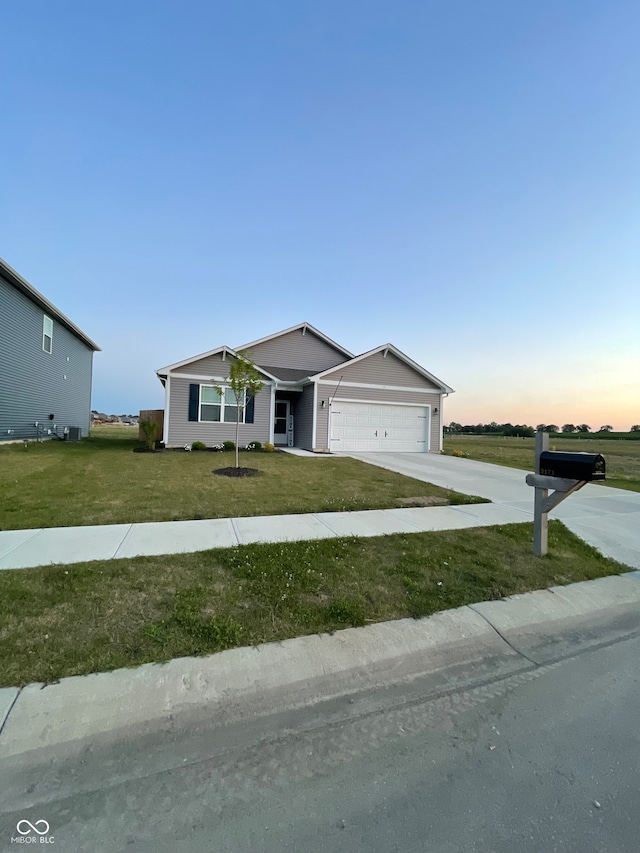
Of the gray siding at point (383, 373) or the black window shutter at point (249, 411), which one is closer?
the black window shutter at point (249, 411)

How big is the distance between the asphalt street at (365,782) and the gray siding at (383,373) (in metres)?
14.5

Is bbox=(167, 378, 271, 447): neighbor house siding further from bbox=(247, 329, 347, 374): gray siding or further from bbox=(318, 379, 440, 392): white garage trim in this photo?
bbox=(247, 329, 347, 374): gray siding

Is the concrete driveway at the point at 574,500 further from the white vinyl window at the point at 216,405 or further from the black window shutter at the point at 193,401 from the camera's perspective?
the black window shutter at the point at 193,401

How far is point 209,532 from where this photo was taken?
16.2 feet

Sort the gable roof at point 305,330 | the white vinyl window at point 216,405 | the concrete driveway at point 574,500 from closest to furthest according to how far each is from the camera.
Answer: the concrete driveway at point 574,500
the white vinyl window at point 216,405
the gable roof at point 305,330

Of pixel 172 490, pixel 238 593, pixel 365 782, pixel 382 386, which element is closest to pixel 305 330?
pixel 382 386

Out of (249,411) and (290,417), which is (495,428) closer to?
(290,417)

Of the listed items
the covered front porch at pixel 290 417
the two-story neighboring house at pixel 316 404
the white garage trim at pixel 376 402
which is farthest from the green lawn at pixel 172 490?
the covered front porch at pixel 290 417

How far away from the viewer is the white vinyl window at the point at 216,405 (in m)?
15.6

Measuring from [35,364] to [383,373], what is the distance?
15438 millimetres

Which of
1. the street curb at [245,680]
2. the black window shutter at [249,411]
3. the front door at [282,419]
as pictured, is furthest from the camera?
the front door at [282,419]

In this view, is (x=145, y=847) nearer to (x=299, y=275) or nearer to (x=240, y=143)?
(x=240, y=143)

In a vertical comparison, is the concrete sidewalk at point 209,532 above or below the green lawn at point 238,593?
above

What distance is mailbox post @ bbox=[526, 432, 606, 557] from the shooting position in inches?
150
